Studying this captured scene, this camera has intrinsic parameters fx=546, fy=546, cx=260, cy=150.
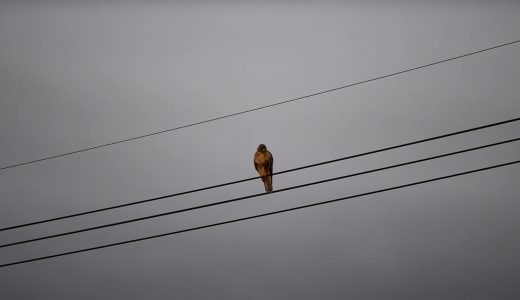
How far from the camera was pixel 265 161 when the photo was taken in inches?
370

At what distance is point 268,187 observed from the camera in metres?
8.92

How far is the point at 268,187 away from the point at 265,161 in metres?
0.63
